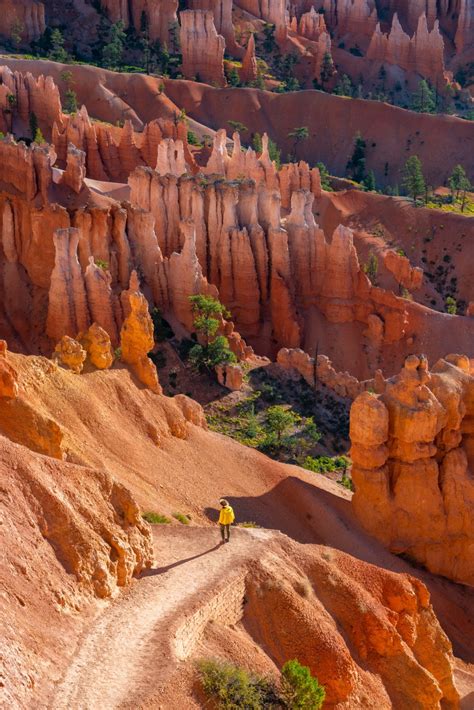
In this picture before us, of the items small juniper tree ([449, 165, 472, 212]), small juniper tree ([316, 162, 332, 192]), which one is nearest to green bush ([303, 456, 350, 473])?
small juniper tree ([316, 162, 332, 192])

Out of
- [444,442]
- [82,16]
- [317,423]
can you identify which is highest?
[82,16]

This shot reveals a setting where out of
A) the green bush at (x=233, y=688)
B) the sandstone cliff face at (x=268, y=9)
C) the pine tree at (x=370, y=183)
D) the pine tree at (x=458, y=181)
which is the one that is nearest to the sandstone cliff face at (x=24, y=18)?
the sandstone cliff face at (x=268, y=9)

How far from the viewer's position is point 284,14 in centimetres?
11919

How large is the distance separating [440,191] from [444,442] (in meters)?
61.5

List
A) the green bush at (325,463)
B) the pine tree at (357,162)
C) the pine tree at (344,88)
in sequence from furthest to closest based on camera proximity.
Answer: the pine tree at (344,88) → the pine tree at (357,162) → the green bush at (325,463)

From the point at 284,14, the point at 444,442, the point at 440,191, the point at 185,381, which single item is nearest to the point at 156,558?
the point at 444,442

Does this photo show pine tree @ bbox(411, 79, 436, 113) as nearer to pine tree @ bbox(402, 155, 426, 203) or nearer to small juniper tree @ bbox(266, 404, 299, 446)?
pine tree @ bbox(402, 155, 426, 203)

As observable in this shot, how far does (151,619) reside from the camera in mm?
19641

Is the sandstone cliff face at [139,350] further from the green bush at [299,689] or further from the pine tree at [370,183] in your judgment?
the pine tree at [370,183]

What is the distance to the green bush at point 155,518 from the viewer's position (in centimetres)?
2567

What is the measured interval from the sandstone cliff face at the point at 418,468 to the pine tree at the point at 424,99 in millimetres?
79273

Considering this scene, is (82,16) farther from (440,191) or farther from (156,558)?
(156,558)

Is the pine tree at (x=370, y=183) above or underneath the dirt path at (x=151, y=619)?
underneath

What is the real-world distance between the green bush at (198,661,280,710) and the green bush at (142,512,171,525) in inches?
270
